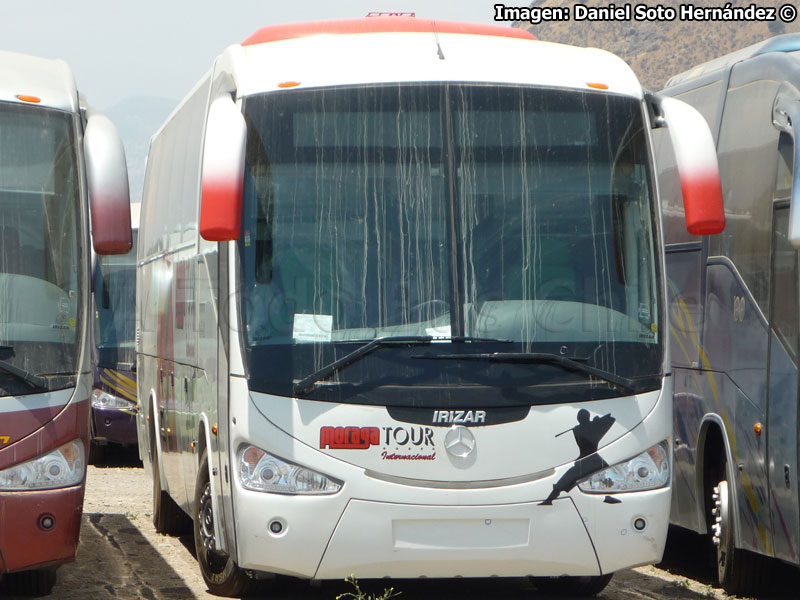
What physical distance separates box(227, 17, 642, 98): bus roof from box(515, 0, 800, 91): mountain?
70641 millimetres

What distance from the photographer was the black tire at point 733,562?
30.5 ft

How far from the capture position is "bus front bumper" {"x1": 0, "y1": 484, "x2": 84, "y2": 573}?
7348 millimetres

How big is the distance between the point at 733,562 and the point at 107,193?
16.0ft

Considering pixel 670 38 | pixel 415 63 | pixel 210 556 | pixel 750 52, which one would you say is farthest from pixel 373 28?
pixel 670 38

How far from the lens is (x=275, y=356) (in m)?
7.33

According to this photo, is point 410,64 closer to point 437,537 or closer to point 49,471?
point 437,537

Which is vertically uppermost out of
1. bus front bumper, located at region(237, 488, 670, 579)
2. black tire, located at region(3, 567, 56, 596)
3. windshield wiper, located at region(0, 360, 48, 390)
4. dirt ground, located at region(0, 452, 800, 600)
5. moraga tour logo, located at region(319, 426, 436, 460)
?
windshield wiper, located at region(0, 360, 48, 390)

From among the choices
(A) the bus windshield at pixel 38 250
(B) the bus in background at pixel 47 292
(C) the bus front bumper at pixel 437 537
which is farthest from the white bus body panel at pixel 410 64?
(C) the bus front bumper at pixel 437 537

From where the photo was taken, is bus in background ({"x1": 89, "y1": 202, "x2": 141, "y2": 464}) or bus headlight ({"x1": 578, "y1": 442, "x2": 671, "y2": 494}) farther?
bus in background ({"x1": 89, "y1": 202, "x2": 141, "y2": 464})

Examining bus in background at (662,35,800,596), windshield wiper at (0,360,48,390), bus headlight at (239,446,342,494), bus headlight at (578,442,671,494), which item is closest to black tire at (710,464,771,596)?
bus in background at (662,35,800,596)

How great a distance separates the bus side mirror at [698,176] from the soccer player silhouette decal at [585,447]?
3.72 feet

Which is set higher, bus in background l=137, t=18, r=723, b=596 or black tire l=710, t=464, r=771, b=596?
bus in background l=137, t=18, r=723, b=596

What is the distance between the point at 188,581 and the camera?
952 centimetres

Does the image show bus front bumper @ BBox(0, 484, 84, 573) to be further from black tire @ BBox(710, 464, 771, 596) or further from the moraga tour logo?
black tire @ BBox(710, 464, 771, 596)
